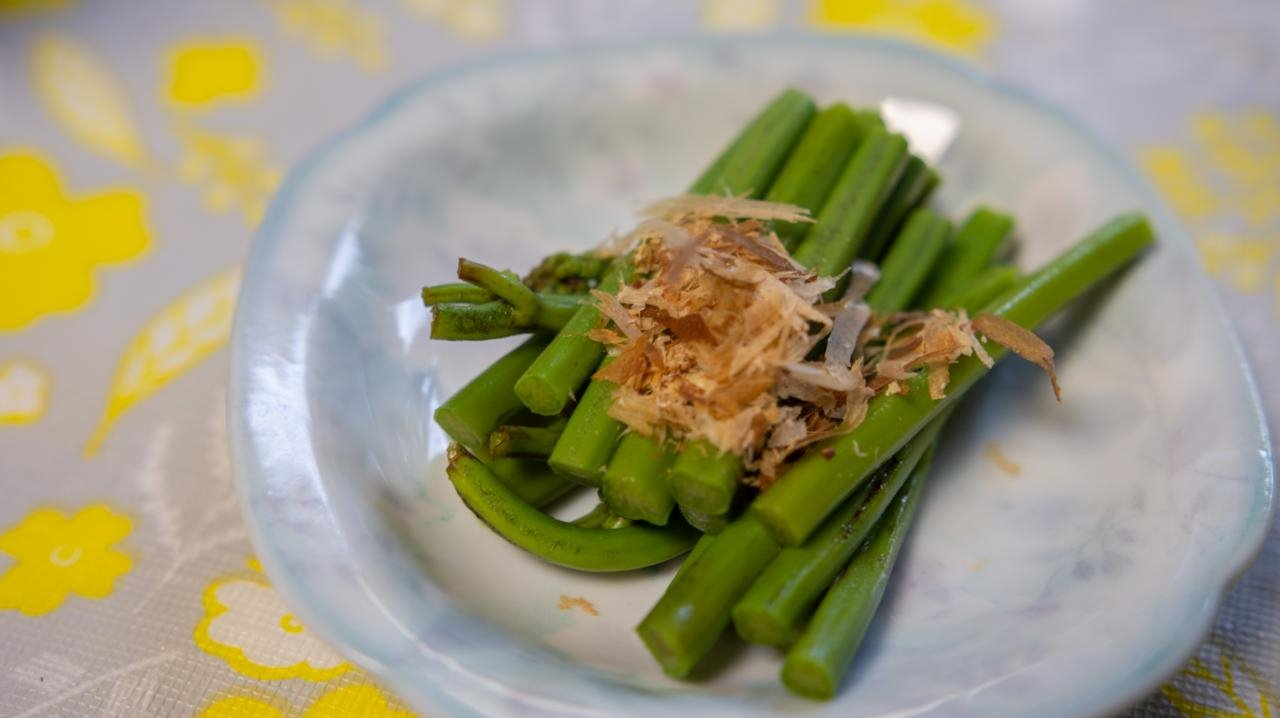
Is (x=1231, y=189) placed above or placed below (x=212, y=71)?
below

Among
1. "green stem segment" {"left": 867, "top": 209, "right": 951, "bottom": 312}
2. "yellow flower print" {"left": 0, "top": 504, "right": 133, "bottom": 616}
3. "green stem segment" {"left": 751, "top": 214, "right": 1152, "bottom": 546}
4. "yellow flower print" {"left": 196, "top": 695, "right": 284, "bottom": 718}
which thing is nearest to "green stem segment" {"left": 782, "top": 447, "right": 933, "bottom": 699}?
"green stem segment" {"left": 751, "top": 214, "right": 1152, "bottom": 546}

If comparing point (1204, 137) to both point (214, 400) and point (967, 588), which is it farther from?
point (214, 400)

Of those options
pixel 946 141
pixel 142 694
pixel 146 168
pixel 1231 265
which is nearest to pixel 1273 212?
pixel 1231 265

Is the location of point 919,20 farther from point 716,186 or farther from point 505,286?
point 505,286

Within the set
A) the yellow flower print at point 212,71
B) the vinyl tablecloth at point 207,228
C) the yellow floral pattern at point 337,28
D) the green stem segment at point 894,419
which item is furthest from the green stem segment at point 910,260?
the yellow flower print at point 212,71

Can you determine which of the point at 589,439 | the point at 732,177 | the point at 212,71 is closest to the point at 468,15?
the point at 212,71

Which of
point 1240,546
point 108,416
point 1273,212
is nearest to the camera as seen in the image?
point 1240,546
